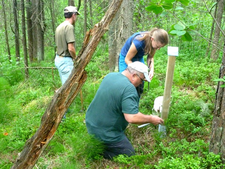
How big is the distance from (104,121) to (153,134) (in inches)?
36.6

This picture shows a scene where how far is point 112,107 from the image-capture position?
267cm

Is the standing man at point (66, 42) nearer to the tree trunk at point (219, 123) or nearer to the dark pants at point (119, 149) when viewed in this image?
the dark pants at point (119, 149)

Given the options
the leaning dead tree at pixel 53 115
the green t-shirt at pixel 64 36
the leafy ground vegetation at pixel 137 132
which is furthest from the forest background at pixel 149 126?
the green t-shirt at pixel 64 36

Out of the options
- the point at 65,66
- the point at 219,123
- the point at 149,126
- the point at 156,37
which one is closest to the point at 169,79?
the point at 156,37

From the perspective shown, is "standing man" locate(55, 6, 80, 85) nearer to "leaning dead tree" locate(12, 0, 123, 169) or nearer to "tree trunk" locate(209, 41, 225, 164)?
"leaning dead tree" locate(12, 0, 123, 169)

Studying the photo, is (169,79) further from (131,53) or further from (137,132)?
(137,132)

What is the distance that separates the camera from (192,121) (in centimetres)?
336

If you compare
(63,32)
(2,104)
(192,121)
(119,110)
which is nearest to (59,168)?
(119,110)

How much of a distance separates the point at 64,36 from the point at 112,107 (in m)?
2.00

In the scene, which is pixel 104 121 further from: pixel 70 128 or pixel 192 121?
pixel 192 121

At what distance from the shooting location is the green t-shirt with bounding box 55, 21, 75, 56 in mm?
3848

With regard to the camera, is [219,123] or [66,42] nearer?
[219,123]

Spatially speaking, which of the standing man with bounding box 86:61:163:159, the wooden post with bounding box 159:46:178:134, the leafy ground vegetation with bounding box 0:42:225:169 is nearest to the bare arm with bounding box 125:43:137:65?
the standing man with bounding box 86:61:163:159

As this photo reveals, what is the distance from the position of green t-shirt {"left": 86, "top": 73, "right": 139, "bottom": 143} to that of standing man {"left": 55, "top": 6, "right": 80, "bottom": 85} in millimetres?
1460
